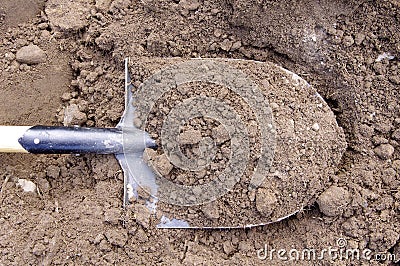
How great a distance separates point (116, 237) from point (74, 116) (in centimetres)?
66

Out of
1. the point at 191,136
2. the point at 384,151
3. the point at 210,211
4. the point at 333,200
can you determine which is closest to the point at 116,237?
the point at 210,211

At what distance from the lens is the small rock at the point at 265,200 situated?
2.12m

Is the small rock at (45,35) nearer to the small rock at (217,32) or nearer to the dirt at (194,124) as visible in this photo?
the dirt at (194,124)

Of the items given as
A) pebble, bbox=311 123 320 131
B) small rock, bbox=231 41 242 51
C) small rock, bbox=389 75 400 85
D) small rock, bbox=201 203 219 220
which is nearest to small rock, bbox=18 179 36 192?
small rock, bbox=201 203 219 220

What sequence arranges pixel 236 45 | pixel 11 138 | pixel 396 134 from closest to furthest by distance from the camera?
1. pixel 11 138
2. pixel 396 134
3. pixel 236 45

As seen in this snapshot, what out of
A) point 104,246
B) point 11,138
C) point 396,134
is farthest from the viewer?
point 396,134

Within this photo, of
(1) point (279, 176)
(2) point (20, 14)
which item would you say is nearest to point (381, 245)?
(1) point (279, 176)

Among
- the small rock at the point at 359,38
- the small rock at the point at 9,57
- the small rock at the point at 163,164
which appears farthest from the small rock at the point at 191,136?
the small rock at the point at 9,57

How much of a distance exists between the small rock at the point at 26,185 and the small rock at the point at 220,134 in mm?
989

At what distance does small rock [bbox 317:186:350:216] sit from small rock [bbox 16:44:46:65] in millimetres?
1645

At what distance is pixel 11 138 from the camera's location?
207 cm

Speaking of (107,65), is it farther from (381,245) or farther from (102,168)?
(381,245)

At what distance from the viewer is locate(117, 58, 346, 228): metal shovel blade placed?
83.5 inches

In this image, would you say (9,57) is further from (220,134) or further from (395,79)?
(395,79)
